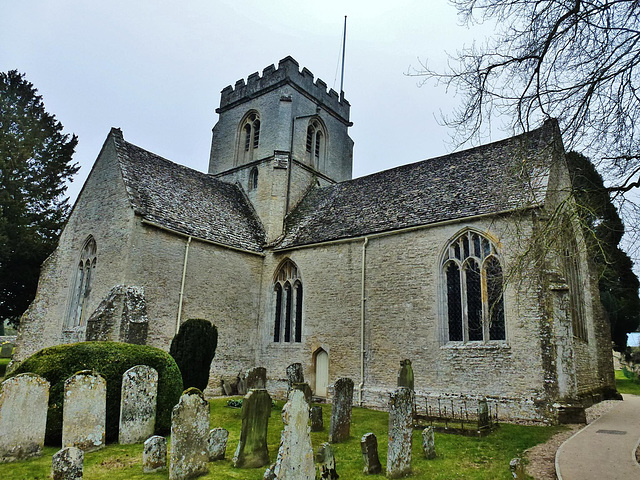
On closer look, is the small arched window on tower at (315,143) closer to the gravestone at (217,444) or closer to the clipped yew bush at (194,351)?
the clipped yew bush at (194,351)

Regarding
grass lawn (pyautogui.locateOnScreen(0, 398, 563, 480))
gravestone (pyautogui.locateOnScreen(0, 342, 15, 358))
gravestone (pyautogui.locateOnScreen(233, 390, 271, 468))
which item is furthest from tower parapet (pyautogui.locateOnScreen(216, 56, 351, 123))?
gravestone (pyautogui.locateOnScreen(0, 342, 15, 358))

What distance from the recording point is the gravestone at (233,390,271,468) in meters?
7.23

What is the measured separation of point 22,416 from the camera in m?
7.32

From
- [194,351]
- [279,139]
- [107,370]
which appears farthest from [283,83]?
[107,370]

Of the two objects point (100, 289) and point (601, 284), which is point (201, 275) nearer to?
point (100, 289)

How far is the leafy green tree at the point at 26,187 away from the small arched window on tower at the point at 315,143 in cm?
1561

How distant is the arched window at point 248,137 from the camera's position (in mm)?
23891

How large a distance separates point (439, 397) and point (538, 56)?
10231 mm

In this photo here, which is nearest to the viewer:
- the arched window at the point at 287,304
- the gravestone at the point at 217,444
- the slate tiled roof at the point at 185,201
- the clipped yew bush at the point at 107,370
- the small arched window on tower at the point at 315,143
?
the gravestone at the point at 217,444

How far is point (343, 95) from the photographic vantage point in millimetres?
28188

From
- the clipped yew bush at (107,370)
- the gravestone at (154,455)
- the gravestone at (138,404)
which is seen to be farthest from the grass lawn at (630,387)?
the gravestone at (154,455)

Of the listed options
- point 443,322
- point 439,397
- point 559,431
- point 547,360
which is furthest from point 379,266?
point 559,431

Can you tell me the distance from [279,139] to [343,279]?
31.0ft

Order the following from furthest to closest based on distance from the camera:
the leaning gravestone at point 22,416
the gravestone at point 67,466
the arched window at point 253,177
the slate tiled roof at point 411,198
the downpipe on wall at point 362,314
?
1. the arched window at point 253,177
2. the downpipe on wall at point 362,314
3. the slate tiled roof at point 411,198
4. the leaning gravestone at point 22,416
5. the gravestone at point 67,466
